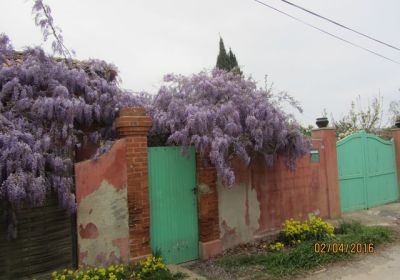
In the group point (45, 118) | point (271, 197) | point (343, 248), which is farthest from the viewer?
point (271, 197)

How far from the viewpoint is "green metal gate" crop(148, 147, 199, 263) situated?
22.9 ft

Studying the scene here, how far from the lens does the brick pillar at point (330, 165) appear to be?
1041 cm

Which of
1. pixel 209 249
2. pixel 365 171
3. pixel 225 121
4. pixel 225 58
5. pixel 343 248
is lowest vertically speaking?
pixel 343 248

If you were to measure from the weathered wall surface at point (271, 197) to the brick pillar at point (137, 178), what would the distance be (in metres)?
1.69

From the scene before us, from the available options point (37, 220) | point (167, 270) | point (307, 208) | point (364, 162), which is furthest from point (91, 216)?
point (364, 162)

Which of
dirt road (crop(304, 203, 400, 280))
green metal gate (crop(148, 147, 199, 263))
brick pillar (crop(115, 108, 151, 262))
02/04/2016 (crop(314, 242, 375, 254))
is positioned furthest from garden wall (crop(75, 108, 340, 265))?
dirt road (crop(304, 203, 400, 280))

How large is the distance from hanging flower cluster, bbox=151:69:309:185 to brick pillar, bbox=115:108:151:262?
0.64m

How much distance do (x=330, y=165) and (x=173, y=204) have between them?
16.5ft

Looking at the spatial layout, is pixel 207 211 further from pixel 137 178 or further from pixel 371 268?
pixel 371 268

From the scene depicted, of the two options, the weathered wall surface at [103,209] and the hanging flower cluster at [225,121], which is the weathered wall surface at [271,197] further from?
the weathered wall surface at [103,209]

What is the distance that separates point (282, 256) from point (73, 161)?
379cm

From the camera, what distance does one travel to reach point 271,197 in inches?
346

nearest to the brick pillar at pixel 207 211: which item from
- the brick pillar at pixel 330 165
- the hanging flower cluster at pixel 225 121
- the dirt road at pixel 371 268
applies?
the hanging flower cluster at pixel 225 121

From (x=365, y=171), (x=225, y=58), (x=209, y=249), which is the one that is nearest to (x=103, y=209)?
(x=209, y=249)
